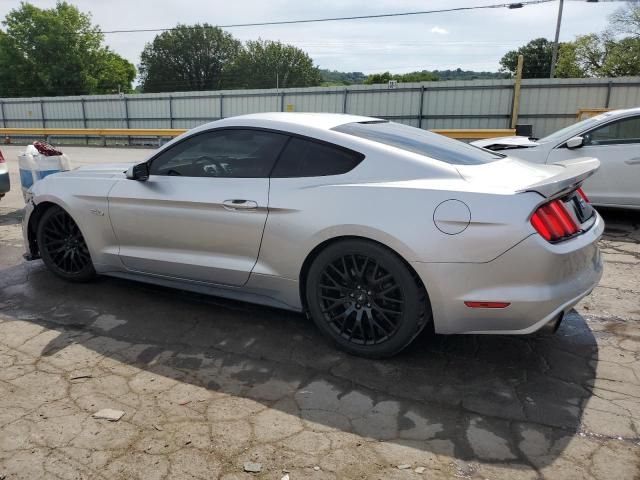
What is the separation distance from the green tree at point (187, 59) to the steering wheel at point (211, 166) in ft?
243

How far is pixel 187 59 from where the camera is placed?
73938 mm

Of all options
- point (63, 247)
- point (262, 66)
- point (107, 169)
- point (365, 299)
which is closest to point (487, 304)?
point (365, 299)

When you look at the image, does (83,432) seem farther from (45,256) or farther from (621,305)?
(621,305)

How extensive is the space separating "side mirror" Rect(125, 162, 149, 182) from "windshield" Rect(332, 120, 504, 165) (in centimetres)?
150

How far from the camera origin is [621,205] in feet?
21.2

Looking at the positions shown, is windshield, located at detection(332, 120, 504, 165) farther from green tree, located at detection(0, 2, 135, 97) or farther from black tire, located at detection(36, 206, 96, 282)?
green tree, located at detection(0, 2, 135, 97)

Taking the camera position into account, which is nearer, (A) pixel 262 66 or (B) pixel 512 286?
(B) pixel 512 286

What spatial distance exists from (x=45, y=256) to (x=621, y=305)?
4.81 m

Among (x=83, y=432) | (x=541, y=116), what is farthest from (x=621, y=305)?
(x=541, y=116)

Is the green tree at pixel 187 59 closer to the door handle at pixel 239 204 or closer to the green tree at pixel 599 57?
the green tree at pixel 599 57

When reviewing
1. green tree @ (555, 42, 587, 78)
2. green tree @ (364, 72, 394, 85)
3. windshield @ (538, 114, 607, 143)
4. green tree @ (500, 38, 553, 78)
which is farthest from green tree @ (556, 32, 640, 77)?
windshield @ (538, 114, 607, 143)

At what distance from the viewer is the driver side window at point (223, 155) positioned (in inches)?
138

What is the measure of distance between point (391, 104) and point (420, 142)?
18195 mm

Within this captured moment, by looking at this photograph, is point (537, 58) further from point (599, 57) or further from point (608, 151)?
point (608, 151)
